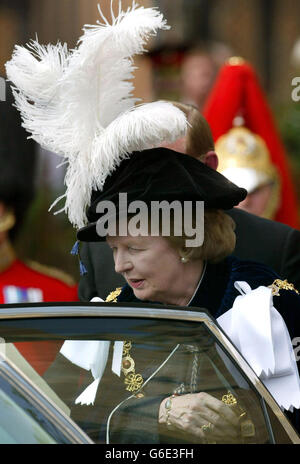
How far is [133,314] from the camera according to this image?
2646 millimetres

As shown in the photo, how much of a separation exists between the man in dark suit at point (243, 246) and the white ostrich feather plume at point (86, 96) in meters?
0.49

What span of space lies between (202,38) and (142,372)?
10173 mm

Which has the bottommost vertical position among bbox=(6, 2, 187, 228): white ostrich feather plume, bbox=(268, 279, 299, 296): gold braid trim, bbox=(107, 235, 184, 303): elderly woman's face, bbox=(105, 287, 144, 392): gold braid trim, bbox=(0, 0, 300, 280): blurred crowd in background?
bbox=(105, 287, 144, 392): gold braid trim

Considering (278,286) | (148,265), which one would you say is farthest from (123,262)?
(278,286)

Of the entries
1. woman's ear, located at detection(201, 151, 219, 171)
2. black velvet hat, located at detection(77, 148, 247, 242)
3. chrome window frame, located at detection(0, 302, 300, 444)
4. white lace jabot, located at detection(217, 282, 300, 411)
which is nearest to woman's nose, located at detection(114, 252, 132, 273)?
black velvet hat, located at detection(77, 148, 247, 242)

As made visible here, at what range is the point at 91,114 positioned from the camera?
347 centimetres

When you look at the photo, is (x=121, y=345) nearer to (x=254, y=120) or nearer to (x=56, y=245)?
(x=254, y=120)

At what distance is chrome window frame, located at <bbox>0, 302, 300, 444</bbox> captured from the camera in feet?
8.52

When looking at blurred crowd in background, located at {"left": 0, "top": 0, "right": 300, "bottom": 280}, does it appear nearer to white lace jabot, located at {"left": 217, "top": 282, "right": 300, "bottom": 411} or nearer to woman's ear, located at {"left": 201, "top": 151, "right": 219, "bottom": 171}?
woman's ear, located at {"left": 201, "top": 151, "right": 219, "bottom": 171}

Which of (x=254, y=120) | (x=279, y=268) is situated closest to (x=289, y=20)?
(x=254, y=120)

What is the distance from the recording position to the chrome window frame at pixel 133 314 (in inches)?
102

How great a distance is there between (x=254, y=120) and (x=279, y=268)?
9.09ft

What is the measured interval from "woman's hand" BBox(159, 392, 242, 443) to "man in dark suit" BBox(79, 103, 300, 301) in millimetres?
1473

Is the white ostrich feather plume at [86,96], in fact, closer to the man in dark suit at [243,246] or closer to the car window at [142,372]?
the man in dark suit at [243,246]
